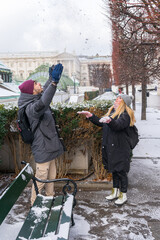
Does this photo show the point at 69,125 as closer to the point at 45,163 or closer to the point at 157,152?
the point at 45,163

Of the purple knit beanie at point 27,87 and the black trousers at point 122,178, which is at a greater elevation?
the purple knit beanie at point 27,87

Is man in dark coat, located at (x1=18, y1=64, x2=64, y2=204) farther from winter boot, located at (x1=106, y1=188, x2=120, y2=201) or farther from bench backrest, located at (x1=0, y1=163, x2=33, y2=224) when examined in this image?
winter boot, located at (x1=106, y1=188, x2=120, y2=201)

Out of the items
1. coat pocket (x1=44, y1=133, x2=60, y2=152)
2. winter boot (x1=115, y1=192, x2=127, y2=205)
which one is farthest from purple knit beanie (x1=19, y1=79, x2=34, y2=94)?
winter boot (x1=115, y1=192, x2=127, y2=205)

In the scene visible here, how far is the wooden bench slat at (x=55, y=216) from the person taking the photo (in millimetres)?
2368

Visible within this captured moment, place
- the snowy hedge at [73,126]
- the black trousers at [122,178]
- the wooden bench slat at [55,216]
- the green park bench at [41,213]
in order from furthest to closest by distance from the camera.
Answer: the snowy hedge at [73,126] < the black trousers at [122,178] < the wooden bench slat at [55,216] < the green park bench at [41,213]

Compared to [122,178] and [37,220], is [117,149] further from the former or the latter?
[37,220]

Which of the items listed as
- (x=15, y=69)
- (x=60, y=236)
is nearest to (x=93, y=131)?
(x=60, y=236)

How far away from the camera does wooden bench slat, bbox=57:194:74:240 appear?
221 cm

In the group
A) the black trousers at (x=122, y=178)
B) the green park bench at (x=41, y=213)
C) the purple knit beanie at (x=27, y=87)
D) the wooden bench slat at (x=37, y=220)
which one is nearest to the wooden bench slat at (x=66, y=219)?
the green park bench at (x=41, y=213)

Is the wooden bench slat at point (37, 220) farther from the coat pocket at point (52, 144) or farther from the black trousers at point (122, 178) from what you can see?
the black trousers at point (122, 178)

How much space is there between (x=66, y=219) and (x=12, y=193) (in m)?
0.59

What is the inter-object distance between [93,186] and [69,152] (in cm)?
78

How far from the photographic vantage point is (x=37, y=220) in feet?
8.26

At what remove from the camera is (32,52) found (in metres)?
93.4
